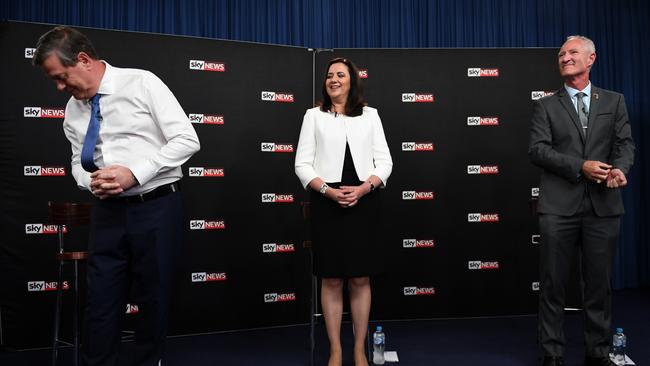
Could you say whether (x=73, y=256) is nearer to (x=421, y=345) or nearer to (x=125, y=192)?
(x=125, y=192)

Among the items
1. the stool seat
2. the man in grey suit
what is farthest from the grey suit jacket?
the stool seat

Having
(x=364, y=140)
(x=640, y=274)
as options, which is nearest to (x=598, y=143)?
(x=364, y=140)

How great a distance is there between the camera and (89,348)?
209 cm

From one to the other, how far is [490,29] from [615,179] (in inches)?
125

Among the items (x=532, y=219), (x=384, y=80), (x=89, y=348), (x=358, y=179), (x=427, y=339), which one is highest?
(x=384, y=80)

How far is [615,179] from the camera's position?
9.27 feet

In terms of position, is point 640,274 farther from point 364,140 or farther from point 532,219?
A: point 364,140

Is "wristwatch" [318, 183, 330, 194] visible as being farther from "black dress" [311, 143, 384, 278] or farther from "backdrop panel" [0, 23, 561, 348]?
"backdrop panel" [0, 23, 561, 348]

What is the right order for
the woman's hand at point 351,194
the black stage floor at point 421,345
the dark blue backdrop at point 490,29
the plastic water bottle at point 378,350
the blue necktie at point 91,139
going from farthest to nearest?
the dark blue backdrop at point 490,29, the black stage floor at point 421,345, the plastic water bottle at point 378,350, the woman's hand at point 351,194, the blue necktie at point 91,139

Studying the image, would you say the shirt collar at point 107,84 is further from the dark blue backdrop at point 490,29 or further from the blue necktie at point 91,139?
the dark blue backdrop at point 490,29

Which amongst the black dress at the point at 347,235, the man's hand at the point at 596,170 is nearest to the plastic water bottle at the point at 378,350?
the black dress at the point at 347,235

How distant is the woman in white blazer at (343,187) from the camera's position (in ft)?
9.84

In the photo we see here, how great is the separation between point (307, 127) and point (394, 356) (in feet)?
4.69

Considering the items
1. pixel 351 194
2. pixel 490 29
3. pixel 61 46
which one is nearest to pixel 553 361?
Result: pixel 351 194
